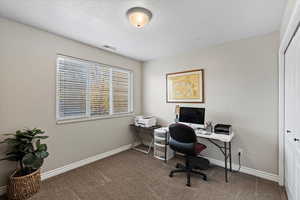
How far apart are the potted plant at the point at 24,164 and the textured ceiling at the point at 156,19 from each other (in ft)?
5.39

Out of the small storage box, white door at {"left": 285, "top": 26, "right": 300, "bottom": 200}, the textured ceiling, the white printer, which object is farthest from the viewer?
the white printer

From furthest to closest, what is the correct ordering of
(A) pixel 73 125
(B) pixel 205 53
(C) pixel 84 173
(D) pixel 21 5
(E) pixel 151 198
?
(B) pixel 205 53, (A) pixel 73 125, (C) pixel 84 173, (E) pixel 151 198, (D) pixel 21 5

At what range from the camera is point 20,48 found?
6.74ft

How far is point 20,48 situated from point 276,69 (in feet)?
13.1

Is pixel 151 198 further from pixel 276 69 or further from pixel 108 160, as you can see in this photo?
pixel 276 69

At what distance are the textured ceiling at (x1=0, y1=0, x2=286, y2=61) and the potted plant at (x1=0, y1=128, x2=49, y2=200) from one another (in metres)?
1.64

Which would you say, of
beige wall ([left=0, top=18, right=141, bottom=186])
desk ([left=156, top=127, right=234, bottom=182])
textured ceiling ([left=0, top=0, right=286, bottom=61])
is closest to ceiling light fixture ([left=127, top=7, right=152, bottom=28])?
textured ceiling ([left=0, top=0, right=286, bottom=61])

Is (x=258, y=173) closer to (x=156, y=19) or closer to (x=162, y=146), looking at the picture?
(x=162, y=146)

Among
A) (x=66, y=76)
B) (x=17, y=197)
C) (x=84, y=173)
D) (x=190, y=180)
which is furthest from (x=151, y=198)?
(x=66, y=76)

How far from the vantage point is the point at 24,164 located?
178 centimetres

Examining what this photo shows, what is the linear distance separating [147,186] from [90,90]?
2.14 metres

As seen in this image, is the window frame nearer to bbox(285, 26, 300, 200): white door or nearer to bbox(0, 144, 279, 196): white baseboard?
bbox(0, 144, 279, 196): white baseboard

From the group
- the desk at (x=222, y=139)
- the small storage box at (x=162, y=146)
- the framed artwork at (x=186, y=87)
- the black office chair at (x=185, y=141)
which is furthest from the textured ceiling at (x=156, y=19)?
the small storage box at (x=162, y=146)

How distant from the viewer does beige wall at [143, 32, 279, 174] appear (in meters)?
2.27
